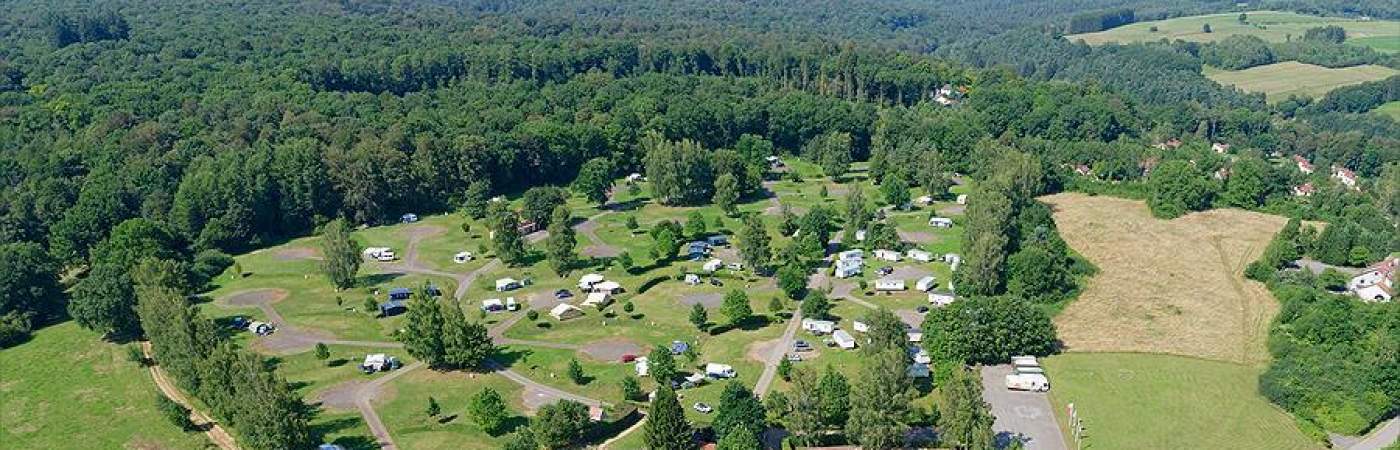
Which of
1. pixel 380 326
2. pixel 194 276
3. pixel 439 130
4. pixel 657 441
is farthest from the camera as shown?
pixel 439 130

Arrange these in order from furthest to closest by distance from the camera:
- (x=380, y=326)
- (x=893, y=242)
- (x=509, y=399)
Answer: (x=893, y=242)
(x=380, y=326)
(x=509, y=399)

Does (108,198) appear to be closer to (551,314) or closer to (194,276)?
(194,276)

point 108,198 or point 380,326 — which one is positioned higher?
point 108,198

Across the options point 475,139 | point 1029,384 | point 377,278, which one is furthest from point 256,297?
point 1029,384

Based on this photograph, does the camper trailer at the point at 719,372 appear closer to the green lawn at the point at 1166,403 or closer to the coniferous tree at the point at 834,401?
the coniferous tree at the point at 834,401

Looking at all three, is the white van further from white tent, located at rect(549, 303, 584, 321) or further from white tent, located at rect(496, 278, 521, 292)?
white tent, located at rect(496, 278, 521, 292)

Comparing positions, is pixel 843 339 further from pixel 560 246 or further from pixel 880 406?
pixel 560 246

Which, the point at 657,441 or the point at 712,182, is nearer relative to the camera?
the point at 657,441

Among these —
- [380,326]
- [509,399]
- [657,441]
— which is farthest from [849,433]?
[380,326]
